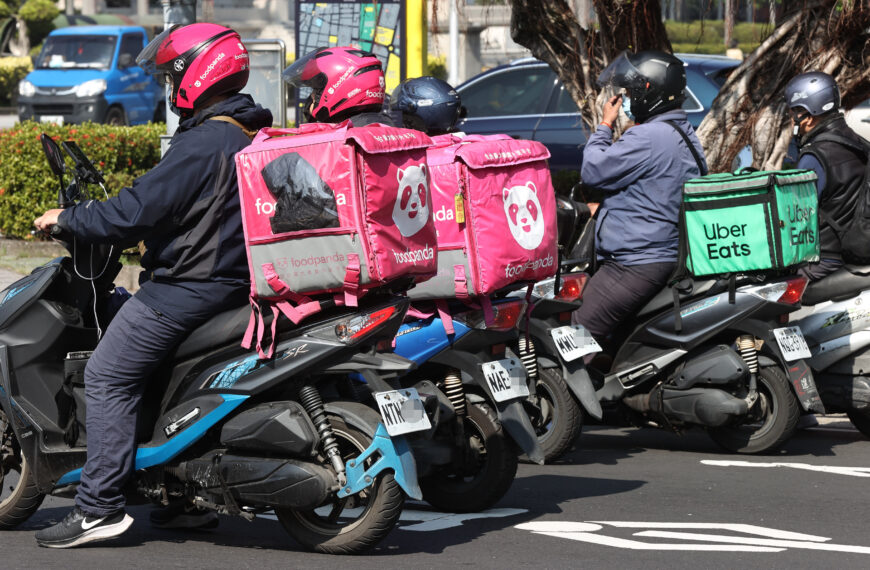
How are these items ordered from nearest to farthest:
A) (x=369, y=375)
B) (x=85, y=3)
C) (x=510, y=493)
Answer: (x=369, y=375)
(x=510, y=493)
(x=85, y=3)

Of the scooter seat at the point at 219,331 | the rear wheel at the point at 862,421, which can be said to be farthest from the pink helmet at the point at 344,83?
the rear wheel at the point at 862,421

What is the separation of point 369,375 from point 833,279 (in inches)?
139

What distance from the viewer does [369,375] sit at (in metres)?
4.91

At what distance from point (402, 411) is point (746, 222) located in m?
2.57

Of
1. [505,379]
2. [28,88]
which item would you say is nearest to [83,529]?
[505,379]

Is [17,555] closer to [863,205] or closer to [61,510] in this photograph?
[61,510]

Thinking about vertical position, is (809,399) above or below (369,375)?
below

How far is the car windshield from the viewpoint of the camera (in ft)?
87.8

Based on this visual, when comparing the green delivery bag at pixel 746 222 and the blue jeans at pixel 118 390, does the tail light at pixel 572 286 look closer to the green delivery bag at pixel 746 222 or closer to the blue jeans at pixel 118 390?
the green delivery bag at pixel 746 222

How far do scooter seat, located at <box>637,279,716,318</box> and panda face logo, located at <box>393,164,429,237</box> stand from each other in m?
2.45

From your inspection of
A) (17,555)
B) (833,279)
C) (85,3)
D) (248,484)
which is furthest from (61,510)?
(85,3)

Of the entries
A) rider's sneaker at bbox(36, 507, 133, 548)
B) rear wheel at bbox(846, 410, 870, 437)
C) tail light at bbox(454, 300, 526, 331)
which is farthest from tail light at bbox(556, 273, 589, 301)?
rider's sneaker at bbox(36, 507, 133, 548)

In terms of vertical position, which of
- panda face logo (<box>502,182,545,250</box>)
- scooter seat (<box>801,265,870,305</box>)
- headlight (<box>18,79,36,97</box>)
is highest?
panda face logo (<box>502,182,545,250</box>)

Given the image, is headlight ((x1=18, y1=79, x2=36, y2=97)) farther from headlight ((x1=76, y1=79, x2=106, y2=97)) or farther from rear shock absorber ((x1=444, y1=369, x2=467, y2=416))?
rear shock absorber ((x1=444, y1=369, x2=467, y2=416))
